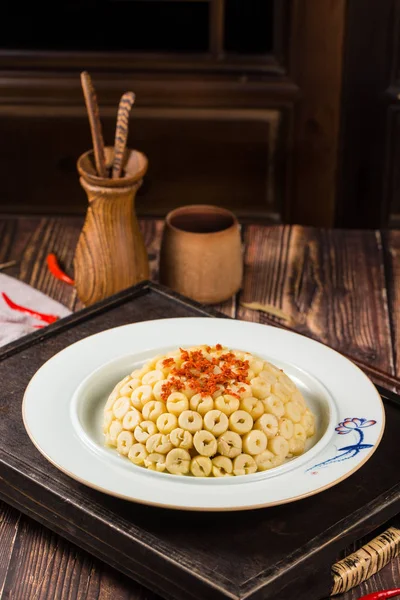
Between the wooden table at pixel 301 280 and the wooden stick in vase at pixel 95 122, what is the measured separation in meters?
0.29

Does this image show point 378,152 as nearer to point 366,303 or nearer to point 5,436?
point 366,303

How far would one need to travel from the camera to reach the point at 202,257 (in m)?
1.81

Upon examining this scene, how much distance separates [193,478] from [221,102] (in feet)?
→ 5.11

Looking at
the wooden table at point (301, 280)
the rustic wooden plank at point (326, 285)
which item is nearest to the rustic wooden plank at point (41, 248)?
the wooden table at point (301, 280)

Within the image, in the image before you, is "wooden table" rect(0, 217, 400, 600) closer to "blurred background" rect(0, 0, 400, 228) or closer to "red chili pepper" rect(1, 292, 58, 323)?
"red chili pepper" rect(1, 292, 58, 323)

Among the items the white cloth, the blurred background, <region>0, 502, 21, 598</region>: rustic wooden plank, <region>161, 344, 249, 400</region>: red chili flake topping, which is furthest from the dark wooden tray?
the blurred background

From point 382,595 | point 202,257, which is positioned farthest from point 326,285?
point 382,595

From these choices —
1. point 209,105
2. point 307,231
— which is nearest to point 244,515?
point 307,231

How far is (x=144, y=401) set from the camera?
125 centimetres

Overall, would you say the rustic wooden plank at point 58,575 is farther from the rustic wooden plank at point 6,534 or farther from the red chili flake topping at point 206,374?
the red chili flake topping at point 206,374

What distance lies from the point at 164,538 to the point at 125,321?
0.57m

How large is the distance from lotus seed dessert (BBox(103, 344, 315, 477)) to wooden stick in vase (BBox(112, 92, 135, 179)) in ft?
1.92

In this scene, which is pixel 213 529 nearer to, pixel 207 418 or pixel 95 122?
pixel 207 418

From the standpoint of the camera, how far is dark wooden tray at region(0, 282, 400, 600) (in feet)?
3.56
